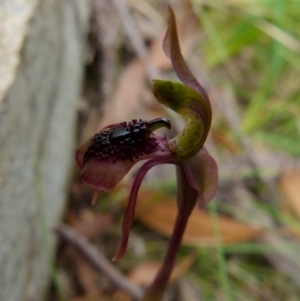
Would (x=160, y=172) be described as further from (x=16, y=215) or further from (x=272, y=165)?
(x=16, y=215)

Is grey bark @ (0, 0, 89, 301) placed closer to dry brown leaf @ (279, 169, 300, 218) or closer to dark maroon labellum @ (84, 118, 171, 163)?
dark maroon labellum @ (84, 118, 171, 163)

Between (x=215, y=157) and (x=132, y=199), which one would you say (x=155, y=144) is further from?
(x=215, y=157)

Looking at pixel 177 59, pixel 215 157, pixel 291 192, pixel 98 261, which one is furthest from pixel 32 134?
pixel 291 192

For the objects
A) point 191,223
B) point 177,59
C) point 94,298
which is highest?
point 177,59

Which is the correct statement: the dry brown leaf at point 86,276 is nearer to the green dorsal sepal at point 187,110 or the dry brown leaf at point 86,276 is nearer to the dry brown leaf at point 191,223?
the dry brown leaf at point 191,223

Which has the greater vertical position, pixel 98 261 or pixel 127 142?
pixel 127 142

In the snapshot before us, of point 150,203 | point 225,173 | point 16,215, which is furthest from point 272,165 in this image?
point 16,215

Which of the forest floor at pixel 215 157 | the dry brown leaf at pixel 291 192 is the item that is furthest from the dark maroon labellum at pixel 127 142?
the dry brown leaf at pixel 291 192
